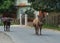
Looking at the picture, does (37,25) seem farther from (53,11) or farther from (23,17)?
(23,17)

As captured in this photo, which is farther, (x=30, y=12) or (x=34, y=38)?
(x=30, y=12)

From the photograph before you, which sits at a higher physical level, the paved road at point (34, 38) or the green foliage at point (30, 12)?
the green foliage at point (30, 12)

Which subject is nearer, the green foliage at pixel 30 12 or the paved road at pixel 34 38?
the paved road at pixel 34 38

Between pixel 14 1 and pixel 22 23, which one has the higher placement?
pixel 14 1

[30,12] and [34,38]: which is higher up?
[30,12]

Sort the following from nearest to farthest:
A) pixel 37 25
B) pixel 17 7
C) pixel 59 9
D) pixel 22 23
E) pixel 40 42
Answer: pixel 40 42 < pixel 37 25 < pixel 59 9 < pixel 22 23 < pixel 17 7

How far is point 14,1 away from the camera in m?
61.3

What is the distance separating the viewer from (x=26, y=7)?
60.2 m

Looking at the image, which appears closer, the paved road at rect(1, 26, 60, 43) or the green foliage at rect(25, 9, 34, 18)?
the paved road at rect(1, 26, 60, 43)

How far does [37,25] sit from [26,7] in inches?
1504

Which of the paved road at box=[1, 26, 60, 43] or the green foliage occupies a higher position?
the green foliage

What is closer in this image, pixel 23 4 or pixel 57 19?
pixel 57 19

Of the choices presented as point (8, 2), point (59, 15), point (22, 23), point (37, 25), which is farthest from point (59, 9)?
point (8, 2)

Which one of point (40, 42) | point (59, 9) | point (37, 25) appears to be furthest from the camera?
point (59, 9)
